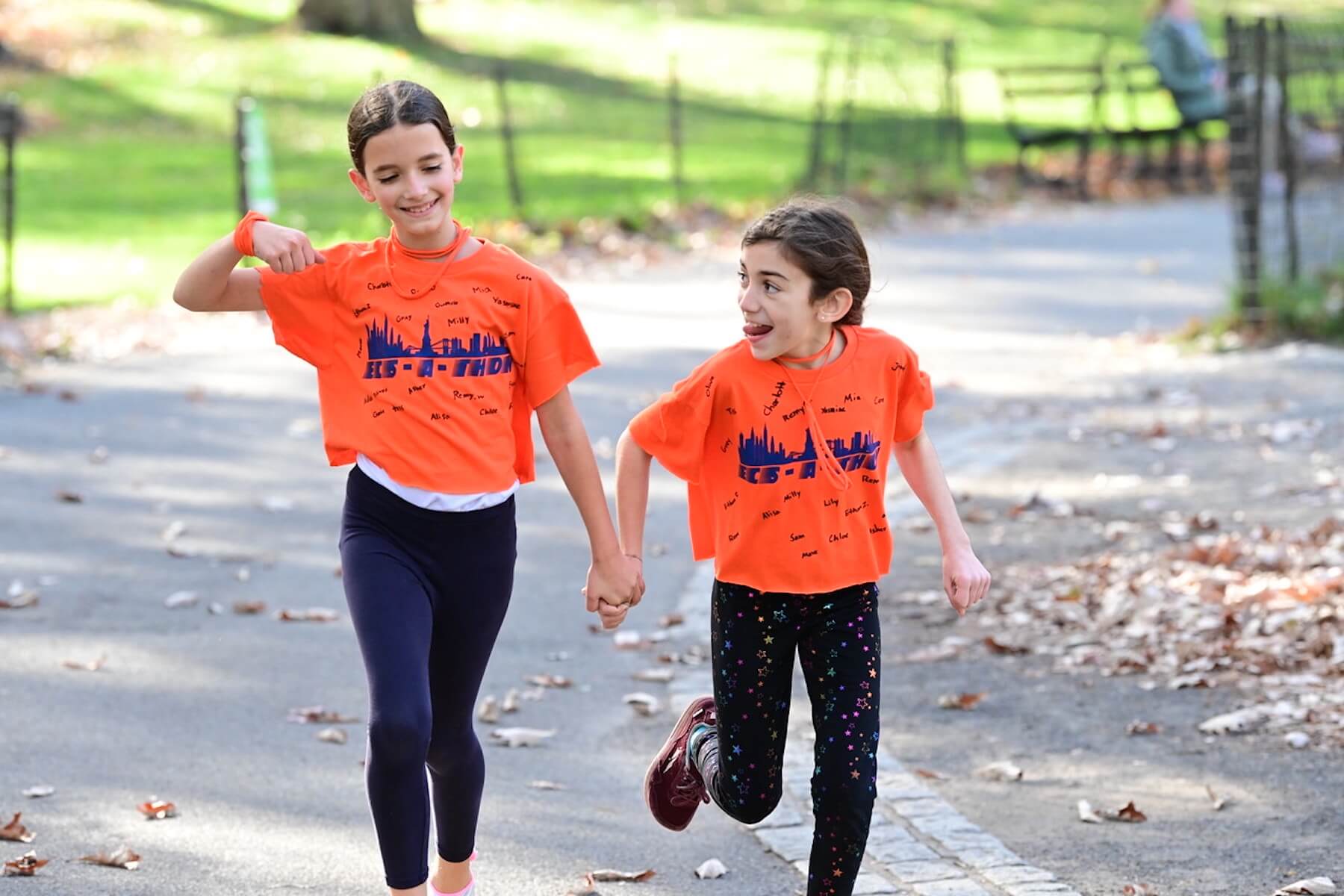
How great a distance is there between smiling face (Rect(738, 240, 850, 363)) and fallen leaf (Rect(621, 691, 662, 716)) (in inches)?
102

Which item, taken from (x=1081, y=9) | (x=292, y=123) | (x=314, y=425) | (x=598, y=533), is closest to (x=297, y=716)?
(x=598, y=533)

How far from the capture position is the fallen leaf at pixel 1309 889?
183 inches

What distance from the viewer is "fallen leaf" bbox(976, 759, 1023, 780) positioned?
5738 mm

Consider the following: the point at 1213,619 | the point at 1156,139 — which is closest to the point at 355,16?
the point at 1156,139

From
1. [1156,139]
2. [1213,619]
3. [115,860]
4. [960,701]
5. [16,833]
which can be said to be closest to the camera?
[115,860]

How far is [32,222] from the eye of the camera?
19.0 meters

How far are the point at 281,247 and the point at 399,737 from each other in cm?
108

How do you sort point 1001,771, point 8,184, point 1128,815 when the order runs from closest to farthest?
point 1128,815 → point 1001,771 → point 8,184

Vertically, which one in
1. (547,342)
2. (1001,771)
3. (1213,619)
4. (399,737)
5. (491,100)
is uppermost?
(491,100)

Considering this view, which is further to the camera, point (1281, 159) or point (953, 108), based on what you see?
point (953, 108)

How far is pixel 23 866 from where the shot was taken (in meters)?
4.68

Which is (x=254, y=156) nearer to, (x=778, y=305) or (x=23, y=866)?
(x=23, y=866)

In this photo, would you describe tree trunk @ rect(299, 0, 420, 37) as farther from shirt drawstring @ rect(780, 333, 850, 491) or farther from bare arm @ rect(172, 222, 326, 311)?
A: shirt drawstring @ rect(780, 333, 850, 491)

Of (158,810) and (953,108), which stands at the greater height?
(953,108)
